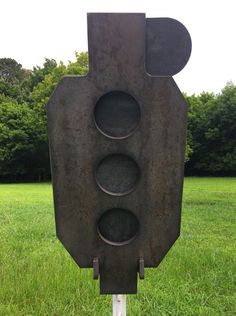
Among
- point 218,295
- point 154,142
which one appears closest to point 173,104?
point 154,142

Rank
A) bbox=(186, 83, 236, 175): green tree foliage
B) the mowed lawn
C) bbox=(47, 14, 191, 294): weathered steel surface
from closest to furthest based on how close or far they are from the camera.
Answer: bbox=(47, 14, 191, 294): weathered steel surface, the mowed lawn, bbox=(186, 83, 236, 175): green tree foliage

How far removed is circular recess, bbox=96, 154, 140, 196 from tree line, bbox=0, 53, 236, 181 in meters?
19.9

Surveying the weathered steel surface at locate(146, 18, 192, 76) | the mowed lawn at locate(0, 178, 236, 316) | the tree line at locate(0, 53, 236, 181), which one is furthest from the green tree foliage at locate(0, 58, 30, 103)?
the weathered steel surface at locate(146, 18, 192, 76)

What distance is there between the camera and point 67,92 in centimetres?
171

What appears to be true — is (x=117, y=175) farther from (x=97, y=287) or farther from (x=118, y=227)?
(x=97, y=287)

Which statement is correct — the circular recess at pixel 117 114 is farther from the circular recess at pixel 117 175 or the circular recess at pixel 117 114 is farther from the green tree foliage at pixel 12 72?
the green tree foliage at pixel 12 72

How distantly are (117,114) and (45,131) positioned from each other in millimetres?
22950

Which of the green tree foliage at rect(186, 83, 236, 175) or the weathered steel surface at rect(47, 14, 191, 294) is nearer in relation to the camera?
the weathered steel surface at rect(47, 14, 191, 294)

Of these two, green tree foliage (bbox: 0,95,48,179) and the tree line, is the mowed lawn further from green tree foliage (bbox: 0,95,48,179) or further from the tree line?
green tree foliage (bbox: 0,95,48,179)

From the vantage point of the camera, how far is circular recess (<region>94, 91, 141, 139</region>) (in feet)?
5.72

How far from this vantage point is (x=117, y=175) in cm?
178

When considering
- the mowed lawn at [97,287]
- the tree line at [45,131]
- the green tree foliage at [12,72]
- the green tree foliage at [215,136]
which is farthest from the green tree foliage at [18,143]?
the mowed lawn at [97,287]

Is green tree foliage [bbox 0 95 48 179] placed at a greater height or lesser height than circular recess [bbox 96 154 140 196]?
lesser

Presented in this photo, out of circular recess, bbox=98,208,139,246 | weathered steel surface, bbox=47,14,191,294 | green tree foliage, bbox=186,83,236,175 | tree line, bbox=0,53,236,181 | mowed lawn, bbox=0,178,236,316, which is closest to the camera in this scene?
weathered steel surface, bbox=47,14,191,294
